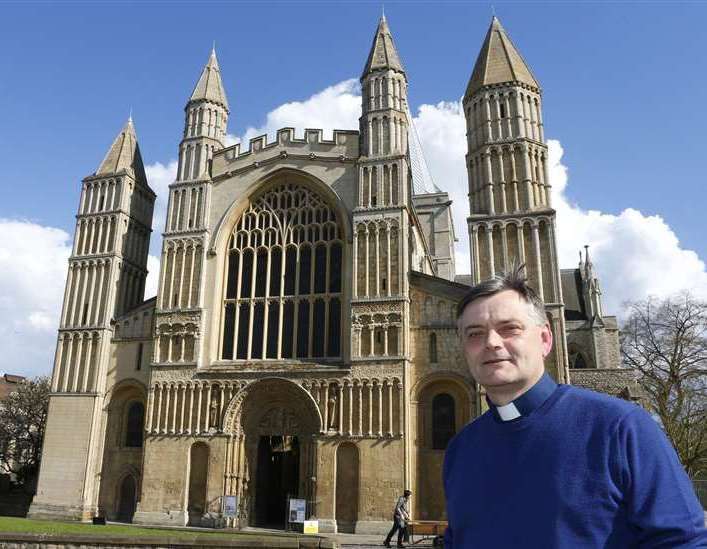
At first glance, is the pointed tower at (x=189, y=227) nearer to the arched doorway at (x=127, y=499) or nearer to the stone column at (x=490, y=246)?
the arched doorway at (x=127, y=499)

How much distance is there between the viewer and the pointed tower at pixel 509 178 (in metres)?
22.5

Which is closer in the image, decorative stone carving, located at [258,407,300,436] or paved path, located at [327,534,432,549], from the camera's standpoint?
paved path, located at [327,534,432,549]

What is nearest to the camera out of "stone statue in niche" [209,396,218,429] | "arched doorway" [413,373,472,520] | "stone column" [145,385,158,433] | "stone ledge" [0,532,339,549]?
"stone ledge" [0,532,339,549]

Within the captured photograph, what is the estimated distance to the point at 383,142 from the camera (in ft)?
82.8

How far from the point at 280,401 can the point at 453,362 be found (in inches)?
281

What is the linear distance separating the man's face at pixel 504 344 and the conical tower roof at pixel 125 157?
1177 inches

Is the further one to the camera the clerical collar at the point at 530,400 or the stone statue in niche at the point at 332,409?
the stone statue in niche at the point at 332,409

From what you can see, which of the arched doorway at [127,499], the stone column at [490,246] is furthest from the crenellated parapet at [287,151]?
the arched doorway at [127,499]

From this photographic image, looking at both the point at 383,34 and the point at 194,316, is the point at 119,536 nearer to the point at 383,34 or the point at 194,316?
the point at 194,316

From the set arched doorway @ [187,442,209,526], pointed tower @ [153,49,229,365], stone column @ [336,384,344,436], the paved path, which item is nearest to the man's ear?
the paved path

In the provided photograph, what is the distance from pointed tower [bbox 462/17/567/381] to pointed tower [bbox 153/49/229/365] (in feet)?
39.4

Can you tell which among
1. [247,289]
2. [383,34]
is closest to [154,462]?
[247,289]

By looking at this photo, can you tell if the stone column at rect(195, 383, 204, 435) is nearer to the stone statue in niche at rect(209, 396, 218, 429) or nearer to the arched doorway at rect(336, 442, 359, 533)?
the stone statue in niche at rect(209, 396, 218, 429)

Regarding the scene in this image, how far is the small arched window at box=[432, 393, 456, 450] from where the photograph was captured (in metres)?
22.0
